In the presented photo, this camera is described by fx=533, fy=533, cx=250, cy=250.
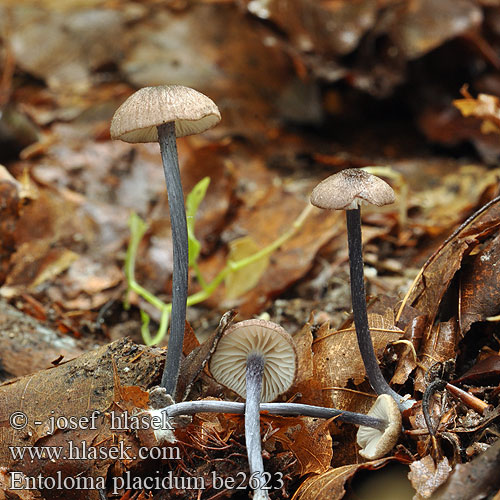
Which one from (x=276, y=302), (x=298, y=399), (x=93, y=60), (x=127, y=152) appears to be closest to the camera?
(x=298, y=399)

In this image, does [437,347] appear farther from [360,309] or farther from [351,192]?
[351,192]

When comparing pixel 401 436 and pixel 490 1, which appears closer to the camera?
pixel 401 436

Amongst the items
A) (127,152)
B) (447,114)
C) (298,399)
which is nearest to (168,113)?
(298,399)

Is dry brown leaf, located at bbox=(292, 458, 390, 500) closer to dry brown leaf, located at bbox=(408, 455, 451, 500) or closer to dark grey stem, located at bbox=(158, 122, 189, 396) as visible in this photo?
dry brown leaf, located at bbox=(408, 455, 451, 500)

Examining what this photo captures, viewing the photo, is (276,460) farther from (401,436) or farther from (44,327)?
(44,327)

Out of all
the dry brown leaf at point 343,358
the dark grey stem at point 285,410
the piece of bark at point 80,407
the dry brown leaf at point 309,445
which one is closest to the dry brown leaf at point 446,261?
the dry brown leaf at point 343,358

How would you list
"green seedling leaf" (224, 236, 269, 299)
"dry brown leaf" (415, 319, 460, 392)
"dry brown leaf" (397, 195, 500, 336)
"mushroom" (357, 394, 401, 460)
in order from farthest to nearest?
"green seedling leaf" (224, 236, 269, 299)
"dry brown leaf" (397, 195, 500, 336)
"dry brown leaf" (415, 319, 460, 392)
"mushroom" (357, 394, 401, 460)

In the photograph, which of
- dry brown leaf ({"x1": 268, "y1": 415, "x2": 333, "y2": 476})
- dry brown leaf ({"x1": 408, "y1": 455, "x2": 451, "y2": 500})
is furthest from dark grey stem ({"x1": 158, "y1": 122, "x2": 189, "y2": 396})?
dry brown leaf ({"x1": 408, "y1": 455, "x2": 451, "y2": 500})
